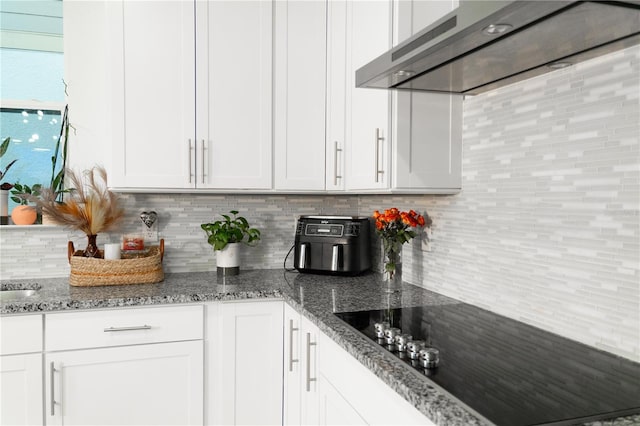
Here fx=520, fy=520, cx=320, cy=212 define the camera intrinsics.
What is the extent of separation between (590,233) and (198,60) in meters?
1.76

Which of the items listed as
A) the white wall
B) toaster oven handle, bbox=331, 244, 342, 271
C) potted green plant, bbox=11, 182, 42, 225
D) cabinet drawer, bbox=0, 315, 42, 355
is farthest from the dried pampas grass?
the white wall

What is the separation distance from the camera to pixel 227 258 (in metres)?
2.57

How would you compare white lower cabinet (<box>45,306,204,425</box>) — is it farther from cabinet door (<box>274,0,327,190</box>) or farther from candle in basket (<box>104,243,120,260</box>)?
cabinet door (<box>274,0,327,190</box>)

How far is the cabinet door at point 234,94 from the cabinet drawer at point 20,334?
2.87 ft

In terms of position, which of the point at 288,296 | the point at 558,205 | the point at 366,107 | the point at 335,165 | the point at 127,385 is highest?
Answer: the point at 366,107

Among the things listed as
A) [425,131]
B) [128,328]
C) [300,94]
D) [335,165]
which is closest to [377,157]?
[425,131]

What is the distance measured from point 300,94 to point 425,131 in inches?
28.5

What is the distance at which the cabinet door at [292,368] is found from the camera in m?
2.08

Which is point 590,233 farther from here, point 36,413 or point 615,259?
point 36,413

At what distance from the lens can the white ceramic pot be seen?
2559mm

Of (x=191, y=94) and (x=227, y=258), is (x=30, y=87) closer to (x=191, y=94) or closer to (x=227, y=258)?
(x=191, y=94)

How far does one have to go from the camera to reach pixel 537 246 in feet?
5.52

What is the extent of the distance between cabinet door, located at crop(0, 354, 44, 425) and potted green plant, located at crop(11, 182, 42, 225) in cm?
75

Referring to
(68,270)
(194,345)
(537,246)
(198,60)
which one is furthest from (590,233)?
(68,270)
